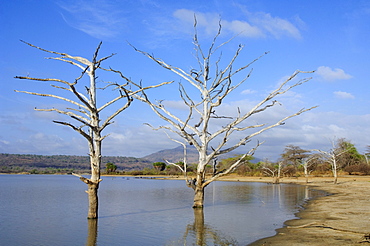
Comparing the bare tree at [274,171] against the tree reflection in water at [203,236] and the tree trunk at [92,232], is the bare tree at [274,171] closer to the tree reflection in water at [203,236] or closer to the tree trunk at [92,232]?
the tree reflection in water at [203,236]

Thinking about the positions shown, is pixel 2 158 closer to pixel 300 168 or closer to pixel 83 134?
pixel 300 168

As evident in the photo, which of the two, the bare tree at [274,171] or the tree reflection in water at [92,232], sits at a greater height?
the bare tree at [274,171]

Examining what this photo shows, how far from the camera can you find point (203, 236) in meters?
10.2

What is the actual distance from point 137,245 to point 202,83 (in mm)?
7973

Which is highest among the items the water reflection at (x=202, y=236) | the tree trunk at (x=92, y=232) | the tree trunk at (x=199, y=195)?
the tree trunk at (x=199, y=195)

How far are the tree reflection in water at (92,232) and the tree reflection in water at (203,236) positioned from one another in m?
2.46

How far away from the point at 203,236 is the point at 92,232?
3.47 meters

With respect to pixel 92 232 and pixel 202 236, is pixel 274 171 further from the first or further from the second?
pixel 92 232

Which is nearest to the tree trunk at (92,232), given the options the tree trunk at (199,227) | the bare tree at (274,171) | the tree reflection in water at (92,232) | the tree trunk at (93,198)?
the tree reflection in water at (92,232)

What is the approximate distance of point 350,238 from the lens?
8.41m

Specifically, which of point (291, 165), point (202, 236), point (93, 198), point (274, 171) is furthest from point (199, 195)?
point (291, 165)

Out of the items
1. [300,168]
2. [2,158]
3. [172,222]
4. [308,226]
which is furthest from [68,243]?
[2,158]

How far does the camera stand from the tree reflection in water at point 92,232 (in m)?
9.65

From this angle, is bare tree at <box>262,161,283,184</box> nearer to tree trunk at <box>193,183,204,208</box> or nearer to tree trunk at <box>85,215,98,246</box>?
tree trunk at <box>193,183,204,208</box>
